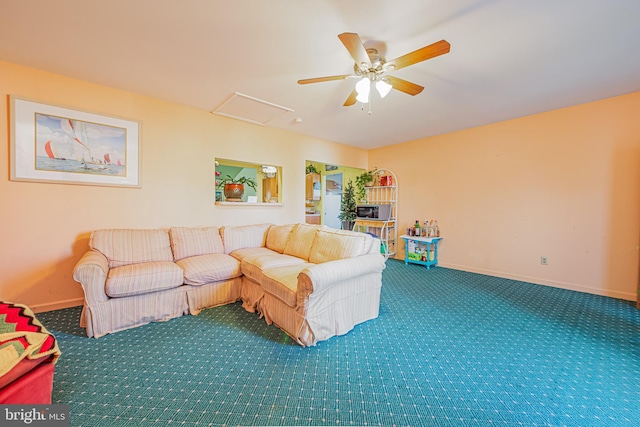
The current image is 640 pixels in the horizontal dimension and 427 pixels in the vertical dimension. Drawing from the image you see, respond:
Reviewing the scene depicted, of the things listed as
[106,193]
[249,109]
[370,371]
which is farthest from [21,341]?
[249,109]

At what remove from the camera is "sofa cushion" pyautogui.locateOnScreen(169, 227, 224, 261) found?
289 centimetres

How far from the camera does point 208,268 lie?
261 cm

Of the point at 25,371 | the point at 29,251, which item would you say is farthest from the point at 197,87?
the point at 25,371

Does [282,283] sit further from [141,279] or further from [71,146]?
[71,146]

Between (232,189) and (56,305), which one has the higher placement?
(232,189)

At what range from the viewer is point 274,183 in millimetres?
4340

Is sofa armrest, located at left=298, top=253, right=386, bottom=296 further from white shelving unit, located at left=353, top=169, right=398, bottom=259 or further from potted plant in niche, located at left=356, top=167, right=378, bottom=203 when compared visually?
potted plant in niche, located at left=356, top=167, right=378, bottom=203

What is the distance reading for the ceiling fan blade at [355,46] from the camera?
1.54 m

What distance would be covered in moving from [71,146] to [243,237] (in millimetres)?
2068

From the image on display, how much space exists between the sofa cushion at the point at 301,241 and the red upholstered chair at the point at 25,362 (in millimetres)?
2075

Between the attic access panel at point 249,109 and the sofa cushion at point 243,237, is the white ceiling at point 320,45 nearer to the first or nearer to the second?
the attic access panel at point 249,109

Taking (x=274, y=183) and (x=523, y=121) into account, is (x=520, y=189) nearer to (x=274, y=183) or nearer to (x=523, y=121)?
(x=523, y=121)

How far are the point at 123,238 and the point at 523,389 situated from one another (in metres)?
3.69

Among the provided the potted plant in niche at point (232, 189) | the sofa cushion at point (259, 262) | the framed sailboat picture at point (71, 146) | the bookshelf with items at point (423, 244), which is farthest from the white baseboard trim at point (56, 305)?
the bookshelf with items at point (423, 244)
